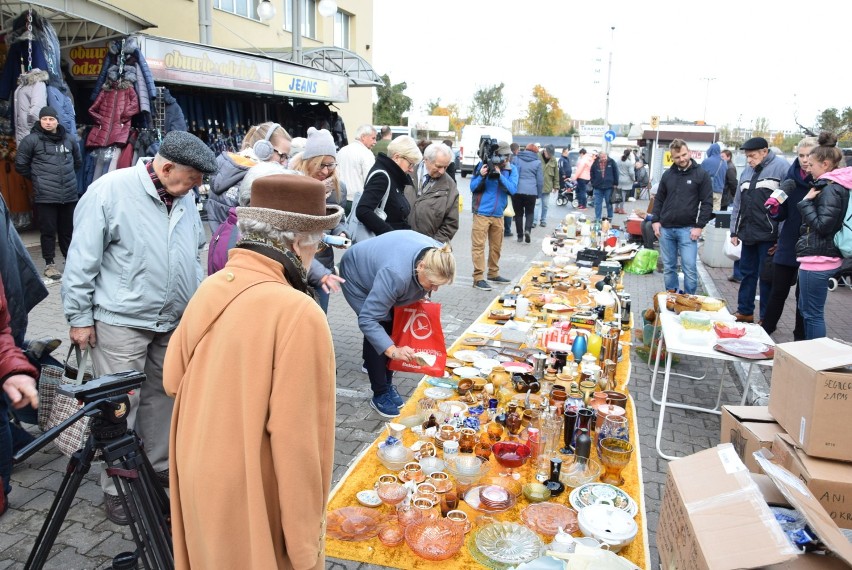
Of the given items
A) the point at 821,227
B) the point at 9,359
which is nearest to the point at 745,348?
the point at 821,227

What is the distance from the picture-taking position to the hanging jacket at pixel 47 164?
249 inches

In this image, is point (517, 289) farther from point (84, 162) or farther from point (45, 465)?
point (84, 162)

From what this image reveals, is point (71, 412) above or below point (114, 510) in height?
above

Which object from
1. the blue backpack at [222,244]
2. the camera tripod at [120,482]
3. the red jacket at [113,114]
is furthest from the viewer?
the red jacket at [113,114]

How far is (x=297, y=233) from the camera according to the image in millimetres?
1599

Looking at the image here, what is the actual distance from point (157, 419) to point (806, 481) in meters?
2.90

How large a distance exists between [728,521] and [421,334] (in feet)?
7.21

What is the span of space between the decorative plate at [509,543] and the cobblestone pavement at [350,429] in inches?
20.1

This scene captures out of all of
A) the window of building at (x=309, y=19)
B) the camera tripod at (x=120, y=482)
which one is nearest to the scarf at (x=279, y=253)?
the camera tripod at (x=120, y=482)

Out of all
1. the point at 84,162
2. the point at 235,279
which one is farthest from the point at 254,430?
the point at 84,162

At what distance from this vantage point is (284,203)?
1.56 metres

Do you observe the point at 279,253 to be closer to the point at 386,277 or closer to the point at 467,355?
the point at 386,277

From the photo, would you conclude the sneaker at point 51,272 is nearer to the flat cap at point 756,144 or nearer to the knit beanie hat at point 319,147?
the knit beanie hat at point 319,147

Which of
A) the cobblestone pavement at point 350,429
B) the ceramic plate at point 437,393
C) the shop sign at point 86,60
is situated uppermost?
the shop sign at point 86,60
